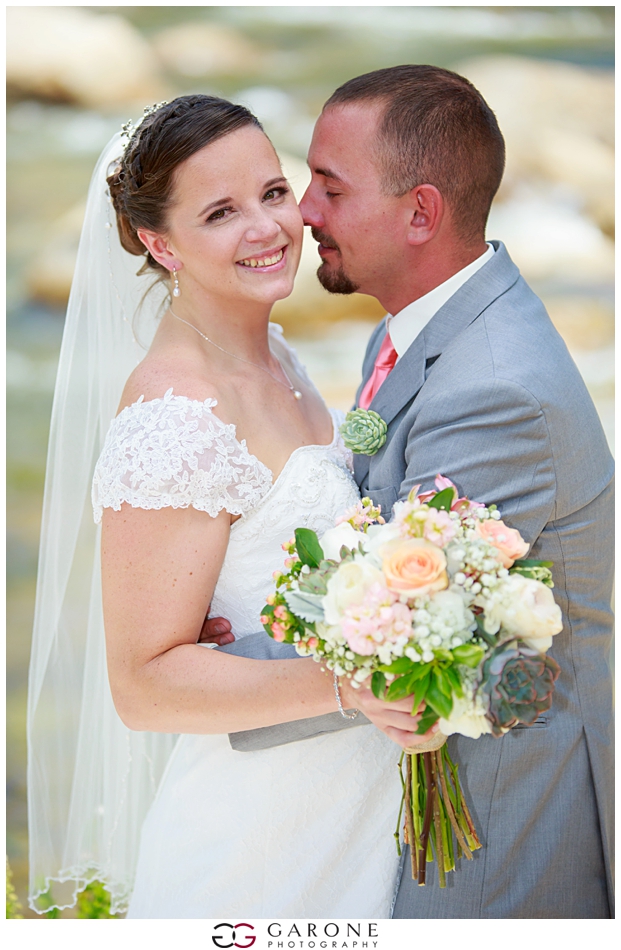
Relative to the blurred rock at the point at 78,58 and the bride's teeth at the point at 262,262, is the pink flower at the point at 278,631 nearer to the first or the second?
the bride's teeth at the point at 262,262

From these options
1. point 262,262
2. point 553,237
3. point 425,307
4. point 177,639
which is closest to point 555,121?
point 553,237

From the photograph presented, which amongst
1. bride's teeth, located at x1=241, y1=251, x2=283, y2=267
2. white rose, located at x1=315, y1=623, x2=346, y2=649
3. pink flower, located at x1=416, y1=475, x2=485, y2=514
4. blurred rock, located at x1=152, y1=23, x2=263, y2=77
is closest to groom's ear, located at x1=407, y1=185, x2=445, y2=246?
bride's teeth, located at x1=241, y1=251, x2=283, y2=267

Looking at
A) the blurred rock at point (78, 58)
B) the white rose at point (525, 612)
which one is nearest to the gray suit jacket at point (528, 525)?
the white rose at point (525, 612)

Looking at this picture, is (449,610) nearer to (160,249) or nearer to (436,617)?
(436,617)

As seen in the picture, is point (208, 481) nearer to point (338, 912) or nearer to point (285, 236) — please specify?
point (285, 236)

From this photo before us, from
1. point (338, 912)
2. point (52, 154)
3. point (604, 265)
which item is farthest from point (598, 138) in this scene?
point (338, 912)

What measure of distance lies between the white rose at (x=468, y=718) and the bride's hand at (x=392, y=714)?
0.43ft

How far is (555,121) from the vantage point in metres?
4.86

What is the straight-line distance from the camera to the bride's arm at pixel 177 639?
2.06 metres

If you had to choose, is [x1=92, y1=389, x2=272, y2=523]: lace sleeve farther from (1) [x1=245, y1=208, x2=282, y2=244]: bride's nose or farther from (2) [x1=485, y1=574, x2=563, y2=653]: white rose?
(2) [x1=485, y1=574, x2=563, y2=653]: white rose

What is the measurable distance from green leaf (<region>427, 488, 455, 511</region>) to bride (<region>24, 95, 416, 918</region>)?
45 centimetres

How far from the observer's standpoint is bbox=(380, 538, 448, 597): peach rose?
1.57 metres

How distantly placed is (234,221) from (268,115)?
9.93ft

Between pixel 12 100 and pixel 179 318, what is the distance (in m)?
3.25
